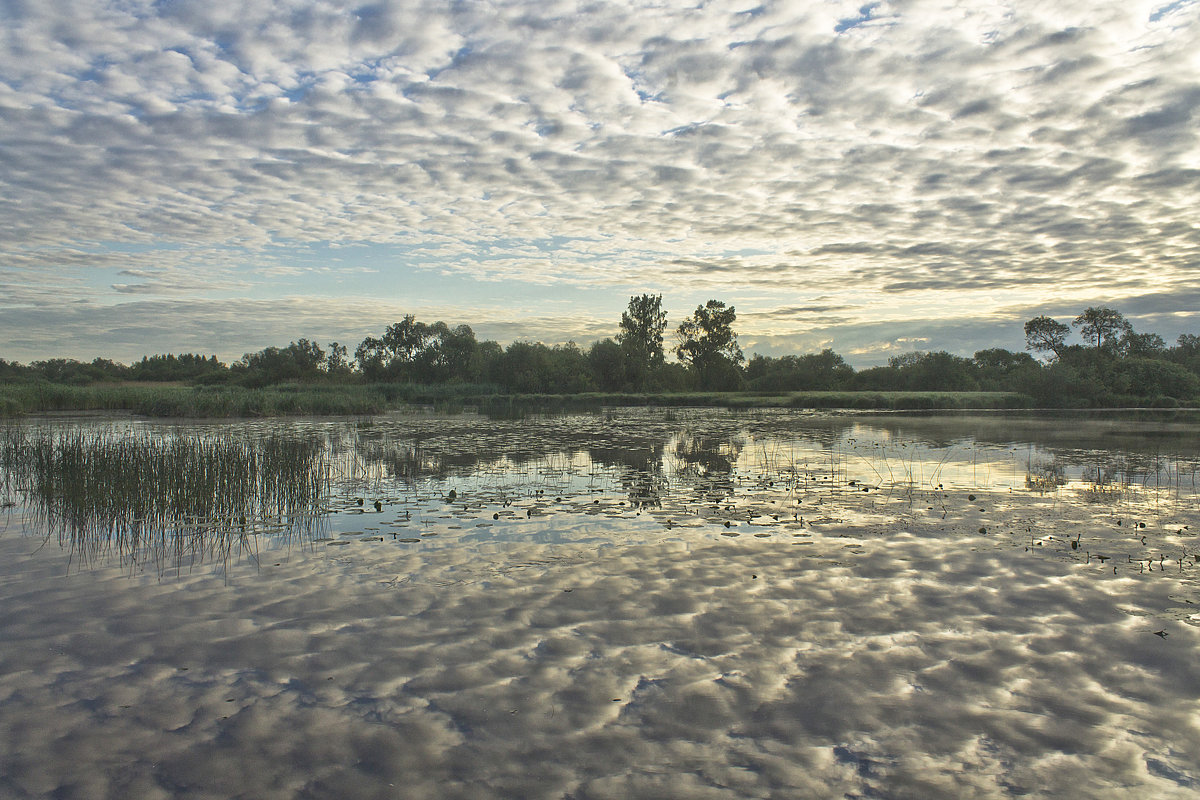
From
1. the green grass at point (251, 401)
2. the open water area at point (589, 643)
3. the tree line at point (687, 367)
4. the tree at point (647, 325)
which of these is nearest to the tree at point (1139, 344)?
the tree line at point (687, 367)

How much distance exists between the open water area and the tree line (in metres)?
48.8

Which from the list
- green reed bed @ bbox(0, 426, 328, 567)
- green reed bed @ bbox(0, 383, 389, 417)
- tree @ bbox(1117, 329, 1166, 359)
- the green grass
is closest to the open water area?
green reed bed @ bbox(0, 426, 328, 567)

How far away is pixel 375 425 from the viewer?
1253 inches

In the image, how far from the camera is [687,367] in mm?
91000

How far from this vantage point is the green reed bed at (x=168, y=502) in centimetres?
883

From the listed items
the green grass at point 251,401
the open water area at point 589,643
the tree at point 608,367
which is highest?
the tree at point 608,367

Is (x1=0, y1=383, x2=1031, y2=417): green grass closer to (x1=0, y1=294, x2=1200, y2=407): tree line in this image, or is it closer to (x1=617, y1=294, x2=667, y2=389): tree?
(x1=0, y1=294, x2=1200, y2=407): tree line

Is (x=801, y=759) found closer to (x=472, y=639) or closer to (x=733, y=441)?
(x=472, y=639)

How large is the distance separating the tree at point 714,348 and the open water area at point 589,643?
7485 cm

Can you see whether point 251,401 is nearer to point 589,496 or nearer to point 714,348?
point 589,496

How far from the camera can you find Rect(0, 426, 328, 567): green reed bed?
8.83 metres

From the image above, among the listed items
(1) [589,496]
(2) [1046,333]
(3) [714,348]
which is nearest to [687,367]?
(3) [714,348]

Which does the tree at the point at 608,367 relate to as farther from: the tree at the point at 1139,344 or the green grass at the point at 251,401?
the tree at the point at 1139,344

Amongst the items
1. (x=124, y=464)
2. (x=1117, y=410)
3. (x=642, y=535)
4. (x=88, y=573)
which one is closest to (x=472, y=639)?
(x=642, y=535)
